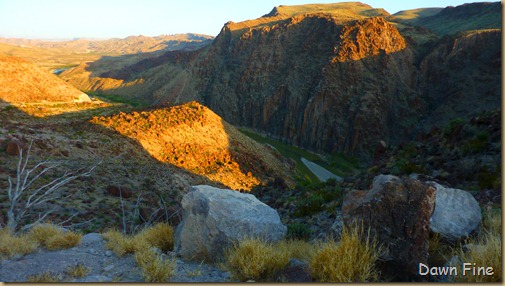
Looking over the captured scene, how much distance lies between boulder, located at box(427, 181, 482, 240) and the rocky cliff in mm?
46813

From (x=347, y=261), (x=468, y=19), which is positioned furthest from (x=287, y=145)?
(x=468, y=19)

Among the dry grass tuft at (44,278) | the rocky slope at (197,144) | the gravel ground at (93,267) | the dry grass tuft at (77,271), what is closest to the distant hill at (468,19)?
the rocky slope at (197,144)

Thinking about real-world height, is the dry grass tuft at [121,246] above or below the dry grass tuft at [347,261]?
below

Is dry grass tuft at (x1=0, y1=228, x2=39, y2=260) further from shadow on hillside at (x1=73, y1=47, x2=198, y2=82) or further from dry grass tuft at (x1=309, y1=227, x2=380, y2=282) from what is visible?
shadow on hillside at (x1=73, y1=47, x2=198, y2=82)

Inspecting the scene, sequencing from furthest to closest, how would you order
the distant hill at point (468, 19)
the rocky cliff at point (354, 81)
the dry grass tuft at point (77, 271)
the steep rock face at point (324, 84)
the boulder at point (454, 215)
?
the distant hill at point (468, 19)
the steep rock face at point (324, 84)
the rocky cliff at point (354, 81)
the boulder at point (454, 215)
the dry grass tuft at point (77, 271)

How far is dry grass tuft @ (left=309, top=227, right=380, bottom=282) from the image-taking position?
4121mm

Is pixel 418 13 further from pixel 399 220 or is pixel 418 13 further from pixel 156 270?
pixel 156 270

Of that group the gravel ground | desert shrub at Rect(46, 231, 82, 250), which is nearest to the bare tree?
desert shrub at Rect(46, 231, 82, 250)

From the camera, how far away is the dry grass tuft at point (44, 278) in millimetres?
4473

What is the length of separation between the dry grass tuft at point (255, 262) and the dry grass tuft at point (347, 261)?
500 millimetres

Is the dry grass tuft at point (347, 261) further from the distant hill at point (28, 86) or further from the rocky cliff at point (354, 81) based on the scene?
the rocky cliff at point (354, 81)

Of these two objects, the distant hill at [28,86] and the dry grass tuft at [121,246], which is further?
the distant hill at [28,86]

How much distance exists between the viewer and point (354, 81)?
5491 centimetres

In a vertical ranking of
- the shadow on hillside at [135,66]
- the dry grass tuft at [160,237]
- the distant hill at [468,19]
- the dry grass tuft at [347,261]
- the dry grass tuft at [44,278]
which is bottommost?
the dry grass tuft at [160,237]
